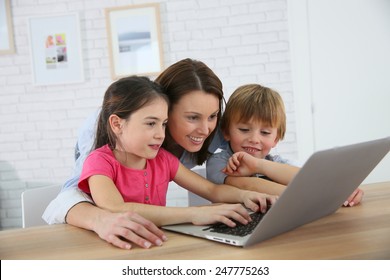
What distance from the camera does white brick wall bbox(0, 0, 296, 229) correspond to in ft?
11.0

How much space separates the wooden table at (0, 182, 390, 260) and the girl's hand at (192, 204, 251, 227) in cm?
7

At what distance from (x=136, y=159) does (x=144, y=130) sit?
110 mm

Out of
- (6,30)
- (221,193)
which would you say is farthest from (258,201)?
(6,30)

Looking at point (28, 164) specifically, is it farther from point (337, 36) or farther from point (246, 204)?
point (246, 204)

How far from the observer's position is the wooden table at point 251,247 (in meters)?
0.73

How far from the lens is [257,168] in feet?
4.36

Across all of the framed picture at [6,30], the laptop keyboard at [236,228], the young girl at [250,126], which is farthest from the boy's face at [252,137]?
the framed picture at [6,30]

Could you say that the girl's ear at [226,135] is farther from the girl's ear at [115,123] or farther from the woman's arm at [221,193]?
the girl's ear at [115,123]

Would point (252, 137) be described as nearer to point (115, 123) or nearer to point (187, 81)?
point (187, 81)

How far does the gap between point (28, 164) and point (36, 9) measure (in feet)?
3.94

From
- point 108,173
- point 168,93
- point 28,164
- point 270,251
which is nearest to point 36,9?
point 28,164

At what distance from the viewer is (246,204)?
1.10 meters

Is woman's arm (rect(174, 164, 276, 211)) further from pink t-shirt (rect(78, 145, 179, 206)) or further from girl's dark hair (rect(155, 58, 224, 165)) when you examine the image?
girl's dark hair (rect(155, 58, 224, 165))

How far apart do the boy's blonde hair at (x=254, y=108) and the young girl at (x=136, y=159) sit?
1.08 feet
